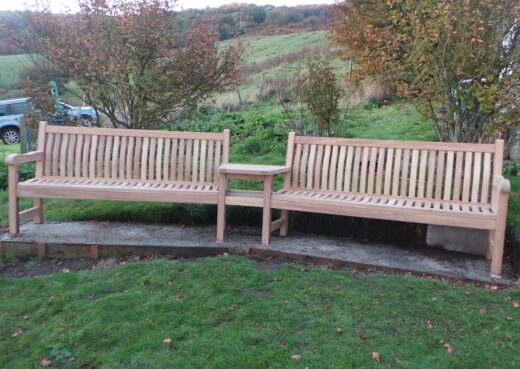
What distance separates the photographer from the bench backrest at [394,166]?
4.91 meters

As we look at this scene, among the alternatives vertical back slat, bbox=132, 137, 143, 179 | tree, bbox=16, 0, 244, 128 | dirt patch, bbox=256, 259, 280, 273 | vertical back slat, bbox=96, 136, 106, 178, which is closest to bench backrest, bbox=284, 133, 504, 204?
dirt patch, bbox=256, 259, 280, 273

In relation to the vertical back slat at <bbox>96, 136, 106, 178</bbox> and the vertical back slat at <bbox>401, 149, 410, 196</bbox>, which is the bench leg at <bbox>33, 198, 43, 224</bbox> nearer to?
the vertical back slat at <bbox>96, 136, 106, 178</bbox>

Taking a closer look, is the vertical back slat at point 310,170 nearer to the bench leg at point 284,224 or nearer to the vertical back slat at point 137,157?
the bench leg at point 284,224

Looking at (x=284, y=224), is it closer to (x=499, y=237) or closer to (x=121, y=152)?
(x=121, y=152)

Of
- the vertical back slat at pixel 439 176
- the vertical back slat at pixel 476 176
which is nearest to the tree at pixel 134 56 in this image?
the vertical back slat at pixel 439 176

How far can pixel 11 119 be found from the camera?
60.9 feet

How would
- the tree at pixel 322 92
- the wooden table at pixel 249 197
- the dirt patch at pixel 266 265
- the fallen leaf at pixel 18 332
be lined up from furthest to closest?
the tree at pixel 322 92 → the wooden table at pixel 249 197 → the dirt patch at pixel 266 265 → the fallen leaf at pixel 18 332

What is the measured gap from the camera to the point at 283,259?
4.78m

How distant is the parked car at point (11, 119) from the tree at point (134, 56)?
12.9 m

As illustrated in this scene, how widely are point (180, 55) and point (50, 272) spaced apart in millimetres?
3019

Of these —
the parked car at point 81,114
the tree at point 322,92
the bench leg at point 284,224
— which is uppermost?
the tree at point 322,92

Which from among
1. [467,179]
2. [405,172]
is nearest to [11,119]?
[405,172]

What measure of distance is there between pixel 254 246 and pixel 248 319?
1478 mm

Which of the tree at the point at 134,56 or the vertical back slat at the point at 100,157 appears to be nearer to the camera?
the vertical back slat at the point at 100,157
